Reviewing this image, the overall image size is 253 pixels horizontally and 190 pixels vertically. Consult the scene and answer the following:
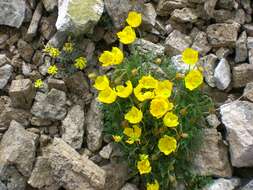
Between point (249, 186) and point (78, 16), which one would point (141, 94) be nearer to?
point (78, 16)

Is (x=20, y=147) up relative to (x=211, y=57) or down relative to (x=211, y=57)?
down

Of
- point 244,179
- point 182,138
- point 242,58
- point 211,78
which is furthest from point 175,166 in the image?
point 242,58

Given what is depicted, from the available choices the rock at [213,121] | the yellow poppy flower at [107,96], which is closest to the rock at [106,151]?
the yellow poppy flower at [107,96]

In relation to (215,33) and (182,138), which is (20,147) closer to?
(182,138)

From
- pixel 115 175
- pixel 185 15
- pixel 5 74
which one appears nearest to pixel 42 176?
pixel 115 175

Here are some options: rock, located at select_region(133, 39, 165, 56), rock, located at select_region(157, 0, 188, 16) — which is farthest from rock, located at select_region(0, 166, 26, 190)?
rock, located at select_region(157, 0, 188, 16)

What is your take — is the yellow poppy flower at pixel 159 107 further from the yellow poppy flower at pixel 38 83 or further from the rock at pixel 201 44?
the yellow poppy flower at pixel 38 83
